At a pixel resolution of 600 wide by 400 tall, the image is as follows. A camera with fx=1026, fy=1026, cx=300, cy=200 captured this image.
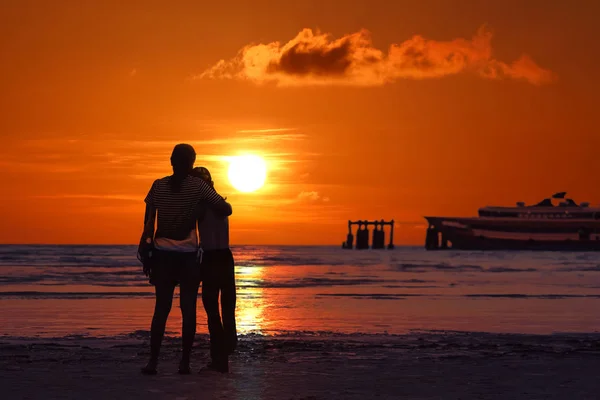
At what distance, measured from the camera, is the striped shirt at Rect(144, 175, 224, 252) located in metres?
8.97

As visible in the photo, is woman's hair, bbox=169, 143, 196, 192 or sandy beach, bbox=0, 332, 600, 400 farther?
woman's hair, bbox=169, 143, 196, 192

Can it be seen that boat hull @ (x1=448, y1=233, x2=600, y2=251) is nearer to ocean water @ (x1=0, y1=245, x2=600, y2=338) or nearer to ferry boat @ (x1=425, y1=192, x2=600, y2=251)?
ferry boat @ (x1=425, y1=192, x2=600, y2=251)

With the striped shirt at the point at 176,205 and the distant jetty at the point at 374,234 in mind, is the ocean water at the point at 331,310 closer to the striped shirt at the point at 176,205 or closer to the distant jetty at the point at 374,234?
the striped shirt at the point at 176,205

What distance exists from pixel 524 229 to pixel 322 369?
133 m

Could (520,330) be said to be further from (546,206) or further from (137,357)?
(546,206)

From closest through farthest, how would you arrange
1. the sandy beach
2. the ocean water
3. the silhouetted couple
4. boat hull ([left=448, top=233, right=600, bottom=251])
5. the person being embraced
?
the sandy beach
the silhouetted couple
the person being embraced
the ocean water
boat hull ([left=448, top=233, right=600, bottom=251])

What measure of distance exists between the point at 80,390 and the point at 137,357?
226 cm

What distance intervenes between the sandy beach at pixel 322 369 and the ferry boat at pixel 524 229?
12925cm

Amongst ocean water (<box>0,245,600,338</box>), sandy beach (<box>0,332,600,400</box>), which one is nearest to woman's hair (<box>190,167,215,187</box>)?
sandy beach (<box>0,332,600,400</box>)

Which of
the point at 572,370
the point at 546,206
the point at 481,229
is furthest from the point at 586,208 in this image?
the point at 572,370

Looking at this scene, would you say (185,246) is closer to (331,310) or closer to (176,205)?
(176,205)

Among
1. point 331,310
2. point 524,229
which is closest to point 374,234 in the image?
point 524,229

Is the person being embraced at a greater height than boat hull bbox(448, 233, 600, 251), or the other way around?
boat hull bbox(448, 233, 600, 251)

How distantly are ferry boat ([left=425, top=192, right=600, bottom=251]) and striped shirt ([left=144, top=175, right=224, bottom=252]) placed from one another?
5222 inches
